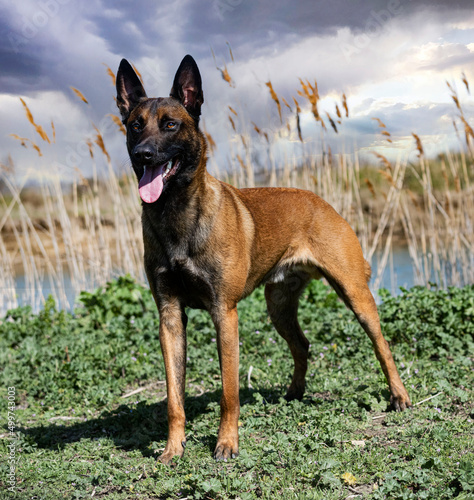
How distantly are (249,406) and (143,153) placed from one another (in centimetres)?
202

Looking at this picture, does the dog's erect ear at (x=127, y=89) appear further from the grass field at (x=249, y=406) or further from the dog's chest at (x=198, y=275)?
the grass field at (x=249, y=406)

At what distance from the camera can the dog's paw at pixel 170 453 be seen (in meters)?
3.05

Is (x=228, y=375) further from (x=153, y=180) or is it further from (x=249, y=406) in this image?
(x=153, y=180)

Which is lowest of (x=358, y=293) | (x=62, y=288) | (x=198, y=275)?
(x=62, y=288)

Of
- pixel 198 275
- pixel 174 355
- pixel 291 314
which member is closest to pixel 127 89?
pixel 198 275

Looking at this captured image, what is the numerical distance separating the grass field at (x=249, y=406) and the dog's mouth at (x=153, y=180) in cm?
151

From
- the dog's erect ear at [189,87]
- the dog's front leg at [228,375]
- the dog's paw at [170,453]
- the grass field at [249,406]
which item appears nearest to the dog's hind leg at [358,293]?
the grass field at [249,406]

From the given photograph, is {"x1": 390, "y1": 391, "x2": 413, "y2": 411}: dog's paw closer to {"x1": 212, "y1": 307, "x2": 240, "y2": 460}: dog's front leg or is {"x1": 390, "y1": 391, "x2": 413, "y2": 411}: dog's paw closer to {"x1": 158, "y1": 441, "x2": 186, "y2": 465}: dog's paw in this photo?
{"x1": 212, "y1": 307, "x2": 240, "y2": 460}: dog's front leg

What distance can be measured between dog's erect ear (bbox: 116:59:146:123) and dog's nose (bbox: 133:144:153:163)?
0.60 m

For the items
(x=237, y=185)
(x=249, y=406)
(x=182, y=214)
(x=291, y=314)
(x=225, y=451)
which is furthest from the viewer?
(x=237, y=185)

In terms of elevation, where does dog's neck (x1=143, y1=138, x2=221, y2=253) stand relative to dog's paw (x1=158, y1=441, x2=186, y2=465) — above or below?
above

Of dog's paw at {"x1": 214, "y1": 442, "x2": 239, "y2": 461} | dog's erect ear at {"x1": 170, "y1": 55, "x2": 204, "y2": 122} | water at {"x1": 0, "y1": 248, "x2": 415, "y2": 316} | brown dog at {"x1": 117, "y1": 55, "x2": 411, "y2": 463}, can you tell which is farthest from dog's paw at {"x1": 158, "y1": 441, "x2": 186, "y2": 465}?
water at {"x1": 0, "y1": 248, "x2": 415, "y2": 316}

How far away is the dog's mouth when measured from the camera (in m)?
3.05

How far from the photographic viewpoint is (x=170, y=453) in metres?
3.11
